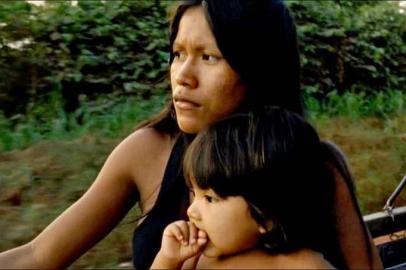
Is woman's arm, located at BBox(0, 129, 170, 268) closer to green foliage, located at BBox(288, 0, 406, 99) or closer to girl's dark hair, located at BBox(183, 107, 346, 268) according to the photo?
girl's dark hair, located at BBox(183, 107, 346, 268)

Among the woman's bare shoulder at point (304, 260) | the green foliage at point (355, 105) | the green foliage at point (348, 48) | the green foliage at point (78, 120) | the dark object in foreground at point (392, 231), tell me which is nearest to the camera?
the woman's bare shoulder at point (304, 260)

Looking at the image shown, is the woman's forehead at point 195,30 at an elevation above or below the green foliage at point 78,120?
above

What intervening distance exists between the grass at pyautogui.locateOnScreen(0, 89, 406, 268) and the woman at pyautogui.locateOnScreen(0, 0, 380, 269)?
5.07ft

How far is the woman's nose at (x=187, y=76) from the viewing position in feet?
6.81

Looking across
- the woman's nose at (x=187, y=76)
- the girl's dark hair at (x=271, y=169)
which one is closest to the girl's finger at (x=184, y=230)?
the girl's dark hair at (x=271, y=169)

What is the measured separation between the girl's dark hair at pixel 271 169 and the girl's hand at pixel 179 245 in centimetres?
11

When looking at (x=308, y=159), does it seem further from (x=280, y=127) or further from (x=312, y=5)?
(x=312, y=5)

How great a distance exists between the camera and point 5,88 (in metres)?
6.00

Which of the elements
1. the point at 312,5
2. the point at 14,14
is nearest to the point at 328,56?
the point at 312,5

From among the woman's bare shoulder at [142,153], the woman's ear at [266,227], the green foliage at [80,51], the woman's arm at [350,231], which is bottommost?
the green foliage at [80,51]

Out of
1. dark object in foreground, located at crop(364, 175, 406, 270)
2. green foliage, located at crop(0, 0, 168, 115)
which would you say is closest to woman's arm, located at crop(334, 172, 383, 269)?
dark object in foreground, located at crop(364, 175, 406, 270)

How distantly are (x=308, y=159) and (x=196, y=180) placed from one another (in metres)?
0.26

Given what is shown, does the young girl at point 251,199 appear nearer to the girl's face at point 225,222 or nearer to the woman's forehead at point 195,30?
the girl's face at point 225,222

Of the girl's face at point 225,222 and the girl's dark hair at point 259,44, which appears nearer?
the girl's face at point 225,222
